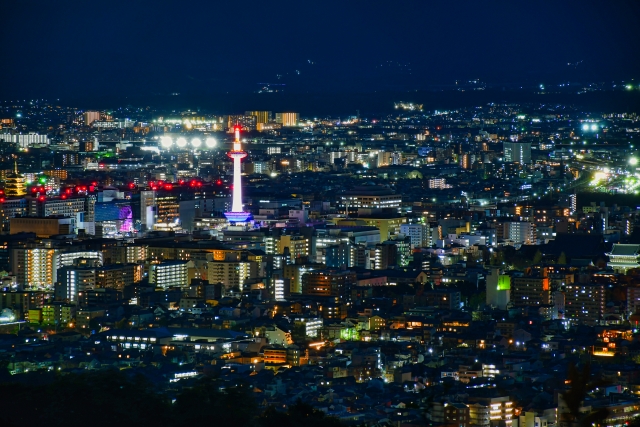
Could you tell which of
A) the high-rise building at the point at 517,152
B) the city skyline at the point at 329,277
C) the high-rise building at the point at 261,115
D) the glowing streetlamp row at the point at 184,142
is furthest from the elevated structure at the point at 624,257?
the high-rise building at the point at 261,115

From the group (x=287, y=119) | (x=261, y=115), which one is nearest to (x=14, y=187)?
(x=287, y=119)

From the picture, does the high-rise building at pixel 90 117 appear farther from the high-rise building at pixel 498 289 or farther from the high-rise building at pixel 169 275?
the high-rise building at pixel 498 289

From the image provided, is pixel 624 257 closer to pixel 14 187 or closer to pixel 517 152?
pixel 14 187

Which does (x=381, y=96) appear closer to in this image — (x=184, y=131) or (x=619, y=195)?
(x=184, y=131)

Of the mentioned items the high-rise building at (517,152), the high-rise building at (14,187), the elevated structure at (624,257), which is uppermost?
the high-rise building at (517,152)

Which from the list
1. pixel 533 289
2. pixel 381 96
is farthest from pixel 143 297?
pixel 381 96

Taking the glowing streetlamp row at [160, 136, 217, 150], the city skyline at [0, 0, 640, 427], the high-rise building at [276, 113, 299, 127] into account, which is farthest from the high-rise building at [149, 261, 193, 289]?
the high-rise building at [276, 113, 299, 127]

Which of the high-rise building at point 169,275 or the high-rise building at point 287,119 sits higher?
the high-rise building at point 287,119

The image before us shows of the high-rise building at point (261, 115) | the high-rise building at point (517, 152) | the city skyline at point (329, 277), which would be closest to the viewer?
the city skyline at point (329, 277)
